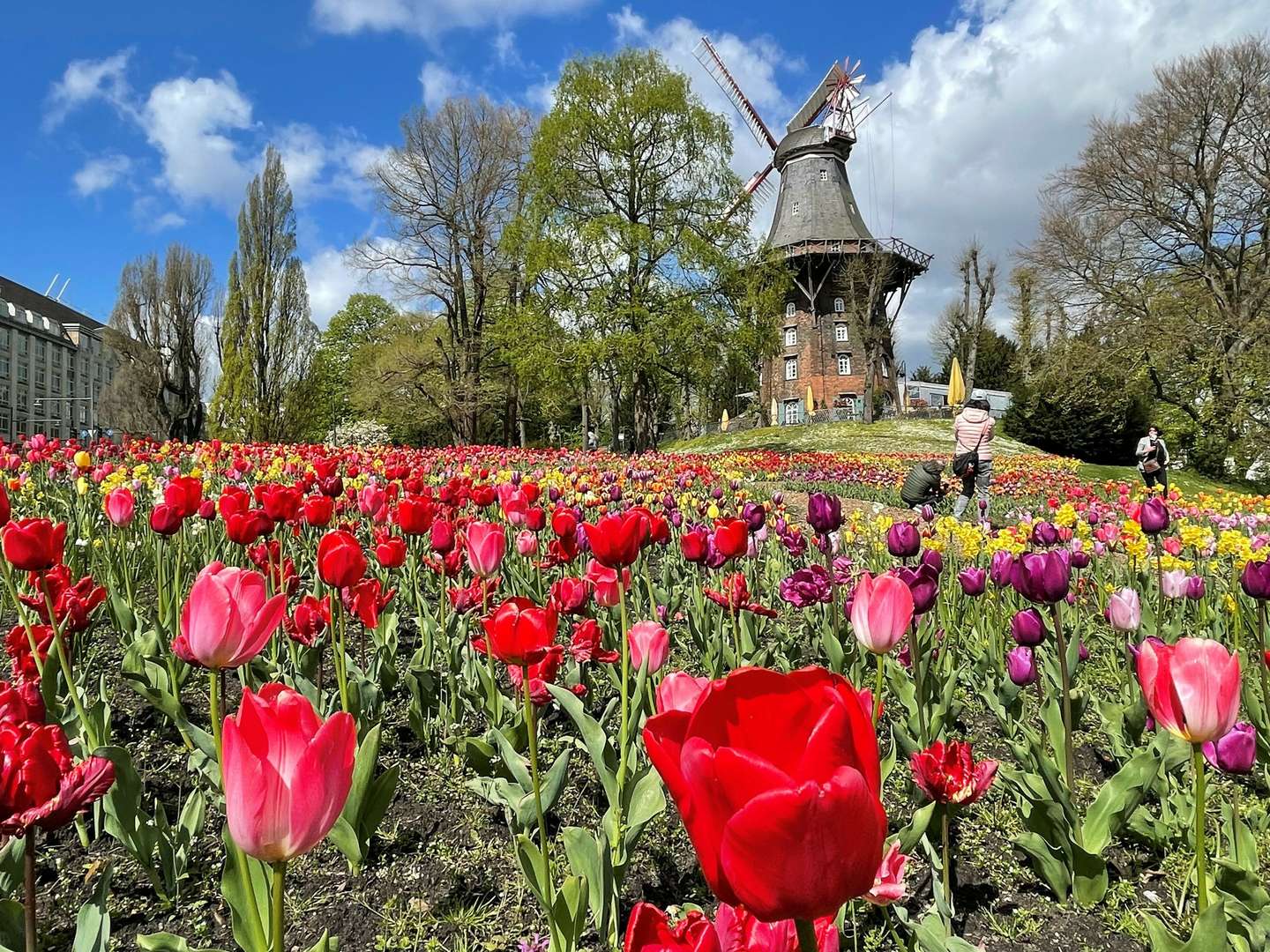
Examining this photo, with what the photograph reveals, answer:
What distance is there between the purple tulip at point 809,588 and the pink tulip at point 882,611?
930 mm

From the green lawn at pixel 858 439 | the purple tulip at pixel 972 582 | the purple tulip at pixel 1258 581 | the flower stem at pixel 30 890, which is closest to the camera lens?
the flower stem at pixel 30 890

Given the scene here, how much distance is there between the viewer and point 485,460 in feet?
31.3

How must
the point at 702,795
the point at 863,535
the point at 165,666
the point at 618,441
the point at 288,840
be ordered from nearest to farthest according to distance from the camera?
the point at 702,795
the point at 288,840
the point at 165,666
the point at 863,535
the point at 618,441

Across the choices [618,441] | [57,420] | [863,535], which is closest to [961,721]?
[863,535]

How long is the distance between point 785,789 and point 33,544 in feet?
6.05

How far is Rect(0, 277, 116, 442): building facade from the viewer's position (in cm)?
6006

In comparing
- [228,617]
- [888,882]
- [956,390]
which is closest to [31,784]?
[228,617]

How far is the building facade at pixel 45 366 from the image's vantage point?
60062 mm

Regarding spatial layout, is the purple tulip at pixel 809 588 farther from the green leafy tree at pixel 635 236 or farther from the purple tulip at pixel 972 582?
the green leafy tree at pixel 635 236

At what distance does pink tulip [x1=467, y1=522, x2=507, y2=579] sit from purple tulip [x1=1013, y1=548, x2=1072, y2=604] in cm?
135

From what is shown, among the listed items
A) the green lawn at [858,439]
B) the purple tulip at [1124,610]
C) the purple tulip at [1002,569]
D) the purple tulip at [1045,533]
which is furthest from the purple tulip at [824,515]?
the green lawn at [858,439]

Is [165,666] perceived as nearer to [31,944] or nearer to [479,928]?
[479,928]

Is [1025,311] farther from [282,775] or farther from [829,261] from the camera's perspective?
[282,775]

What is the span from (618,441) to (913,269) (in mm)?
22296
